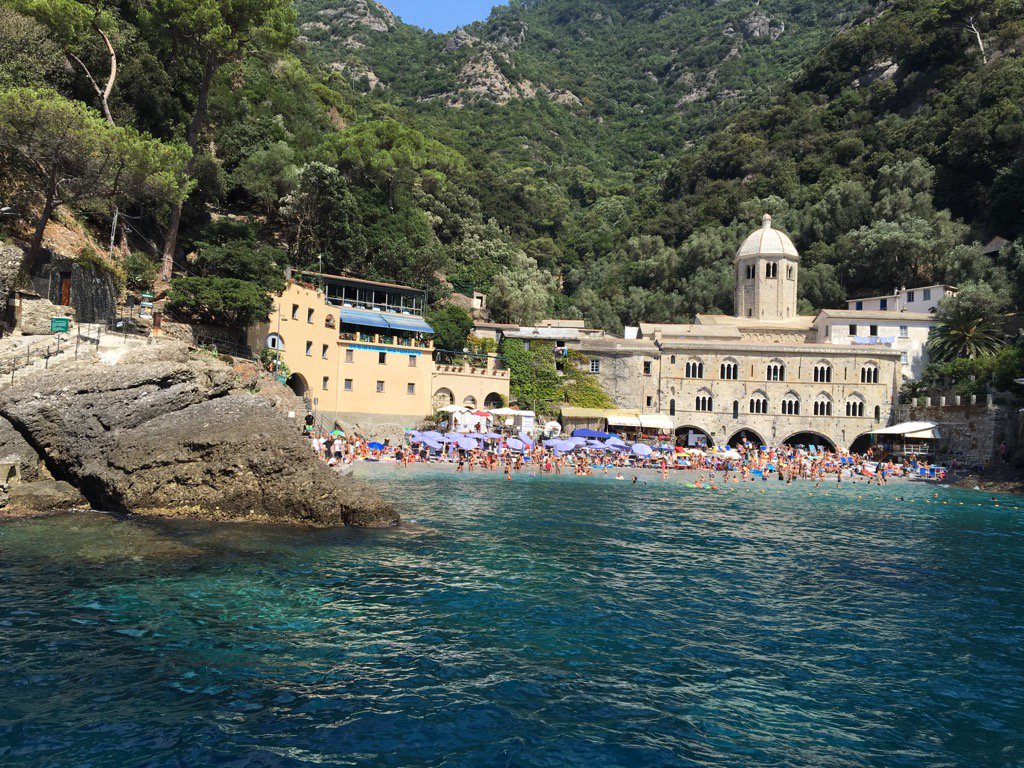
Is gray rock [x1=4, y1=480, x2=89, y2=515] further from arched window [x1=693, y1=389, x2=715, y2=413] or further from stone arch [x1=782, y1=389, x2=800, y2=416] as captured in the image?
stone arch [x1=782, y1=389, x2=800, y2=416]

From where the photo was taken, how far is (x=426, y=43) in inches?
5625

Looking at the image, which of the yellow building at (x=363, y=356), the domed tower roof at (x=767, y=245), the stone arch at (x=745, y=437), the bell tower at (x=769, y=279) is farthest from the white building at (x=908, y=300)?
the yellow building at (x=363, y=356)

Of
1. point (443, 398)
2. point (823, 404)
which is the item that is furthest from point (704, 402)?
point (443, 398)

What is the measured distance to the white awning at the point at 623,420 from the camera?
45250 mm

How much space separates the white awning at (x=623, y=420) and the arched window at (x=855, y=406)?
14.7 meters

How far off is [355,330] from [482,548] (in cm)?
2781

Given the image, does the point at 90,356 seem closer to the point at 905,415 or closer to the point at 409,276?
the point at 409,276

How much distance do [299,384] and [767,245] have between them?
37948mm

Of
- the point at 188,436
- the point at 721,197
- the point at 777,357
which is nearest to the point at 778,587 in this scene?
the point at 188,436

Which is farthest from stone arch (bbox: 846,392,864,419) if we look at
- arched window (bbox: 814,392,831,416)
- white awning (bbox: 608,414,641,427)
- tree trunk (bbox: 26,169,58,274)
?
tree trunk (bbox: 26,169,58,274)

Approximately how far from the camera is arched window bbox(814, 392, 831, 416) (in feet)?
158

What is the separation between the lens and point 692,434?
160 feet

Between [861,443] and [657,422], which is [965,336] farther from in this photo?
[657,422]

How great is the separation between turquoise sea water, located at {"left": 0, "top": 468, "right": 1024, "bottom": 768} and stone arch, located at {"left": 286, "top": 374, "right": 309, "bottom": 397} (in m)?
22.4
